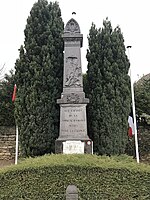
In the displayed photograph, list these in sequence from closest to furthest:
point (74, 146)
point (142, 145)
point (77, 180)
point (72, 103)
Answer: point (77, 180), point (74, 146), point (72, 103), point (142, 145)

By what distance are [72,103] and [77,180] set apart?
4145 millimetres

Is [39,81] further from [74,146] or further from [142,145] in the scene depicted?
[142,145]

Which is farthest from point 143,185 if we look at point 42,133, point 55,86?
point 55,86

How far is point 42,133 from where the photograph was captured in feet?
34.2

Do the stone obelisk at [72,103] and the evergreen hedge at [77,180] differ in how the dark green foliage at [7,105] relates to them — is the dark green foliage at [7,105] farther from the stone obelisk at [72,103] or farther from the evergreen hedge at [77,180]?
the evergreen hedge at [77,180]

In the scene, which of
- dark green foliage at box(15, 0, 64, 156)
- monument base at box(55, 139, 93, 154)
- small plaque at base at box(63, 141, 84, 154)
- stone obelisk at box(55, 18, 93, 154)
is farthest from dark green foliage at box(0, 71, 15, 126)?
small plaque at base at box(63, 141, 84, 154)

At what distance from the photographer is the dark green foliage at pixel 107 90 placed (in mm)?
10672

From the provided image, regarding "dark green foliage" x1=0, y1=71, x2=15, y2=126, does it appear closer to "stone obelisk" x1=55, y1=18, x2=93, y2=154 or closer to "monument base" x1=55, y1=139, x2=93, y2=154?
"stone obelisk" x1=55, y1=18, x2=93, y2=154

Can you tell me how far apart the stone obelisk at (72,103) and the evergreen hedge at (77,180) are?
2.90 metres

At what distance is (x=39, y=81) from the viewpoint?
1086 centimetres

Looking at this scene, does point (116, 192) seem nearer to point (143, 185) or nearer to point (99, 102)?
point (143, 185)

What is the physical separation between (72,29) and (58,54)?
1.11 m

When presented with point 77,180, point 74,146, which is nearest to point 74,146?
point 74,146

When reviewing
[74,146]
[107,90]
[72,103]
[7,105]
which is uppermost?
[107,90]
